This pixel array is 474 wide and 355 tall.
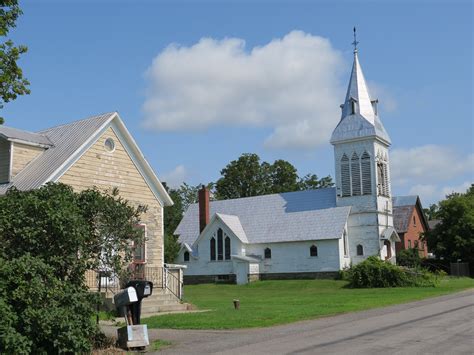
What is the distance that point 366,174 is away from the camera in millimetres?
49625

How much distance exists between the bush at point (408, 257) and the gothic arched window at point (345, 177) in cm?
746

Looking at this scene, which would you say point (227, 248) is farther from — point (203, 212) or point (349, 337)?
point (349, 337)

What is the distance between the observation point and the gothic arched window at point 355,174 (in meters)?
49.6

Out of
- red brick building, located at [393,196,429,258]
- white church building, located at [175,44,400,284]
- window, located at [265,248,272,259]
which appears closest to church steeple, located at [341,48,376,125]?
white church building, located at [175,44,400,284]

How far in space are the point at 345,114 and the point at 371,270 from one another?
18512 mm

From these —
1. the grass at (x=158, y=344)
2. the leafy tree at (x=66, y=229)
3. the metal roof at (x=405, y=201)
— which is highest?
the metal roof at (x=405, y=201)

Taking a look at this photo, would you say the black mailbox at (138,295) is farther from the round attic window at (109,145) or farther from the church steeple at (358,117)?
the church steeple at (358,117)

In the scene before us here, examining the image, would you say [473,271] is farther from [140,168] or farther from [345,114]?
[140,168]

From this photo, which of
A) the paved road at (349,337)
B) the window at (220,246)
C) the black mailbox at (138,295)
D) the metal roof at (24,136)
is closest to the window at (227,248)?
the window at (220,246)

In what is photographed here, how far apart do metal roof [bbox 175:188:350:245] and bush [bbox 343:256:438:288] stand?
8.48 m

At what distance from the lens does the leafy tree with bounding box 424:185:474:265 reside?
47.5 m

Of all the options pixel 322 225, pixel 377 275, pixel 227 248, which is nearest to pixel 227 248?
pixel 227 248

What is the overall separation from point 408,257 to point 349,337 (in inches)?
1550

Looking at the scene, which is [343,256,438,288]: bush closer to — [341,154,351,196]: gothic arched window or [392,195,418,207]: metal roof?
[341,154,351,196]: gothic arched window
